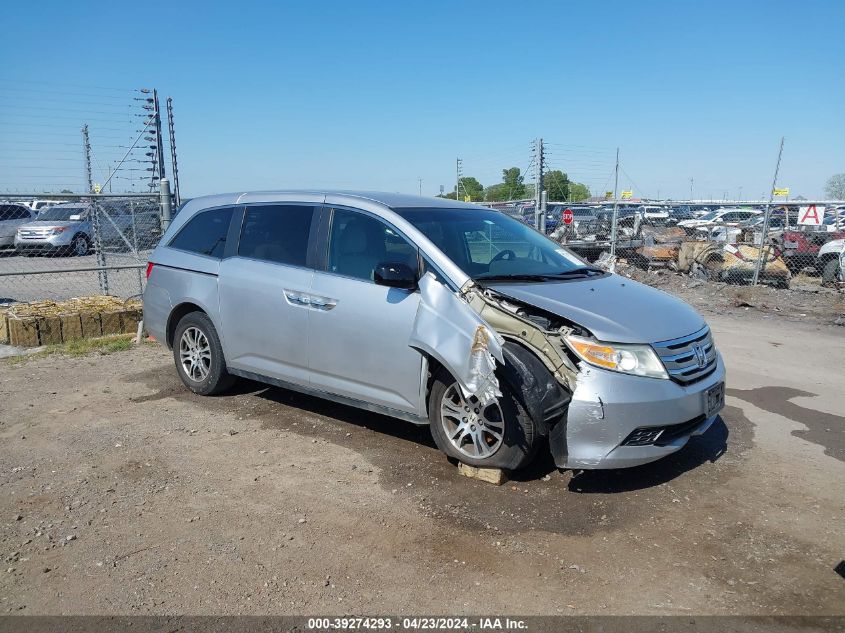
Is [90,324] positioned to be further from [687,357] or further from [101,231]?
[687,357]

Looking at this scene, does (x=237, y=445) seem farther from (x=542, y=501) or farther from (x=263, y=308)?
(x=542, y=501)

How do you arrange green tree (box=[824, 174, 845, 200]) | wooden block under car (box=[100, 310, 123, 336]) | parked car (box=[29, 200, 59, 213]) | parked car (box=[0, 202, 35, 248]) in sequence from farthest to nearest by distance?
green tree (box=[824, 174, 845, 200])
parked car (box=[0, 202, 35, 248])
parked car (box=[29, 200, 59, 213])
wooden block under car (box=[100, 310, 123, 336])

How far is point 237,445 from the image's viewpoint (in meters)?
5.07

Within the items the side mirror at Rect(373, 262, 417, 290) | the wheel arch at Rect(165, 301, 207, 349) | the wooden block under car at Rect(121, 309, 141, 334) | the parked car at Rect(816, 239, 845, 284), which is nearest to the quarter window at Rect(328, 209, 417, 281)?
the side mirror at Rect(373, 262, 417, 290)

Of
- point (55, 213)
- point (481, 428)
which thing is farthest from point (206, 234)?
point (55, 213)

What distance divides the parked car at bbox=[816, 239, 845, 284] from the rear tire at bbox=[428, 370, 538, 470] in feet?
39.4

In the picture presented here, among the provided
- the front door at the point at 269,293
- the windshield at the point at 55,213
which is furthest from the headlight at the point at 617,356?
the windshield at the point at 55,213

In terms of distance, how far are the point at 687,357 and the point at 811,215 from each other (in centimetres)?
1056

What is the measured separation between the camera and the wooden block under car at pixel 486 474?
4.31 meters

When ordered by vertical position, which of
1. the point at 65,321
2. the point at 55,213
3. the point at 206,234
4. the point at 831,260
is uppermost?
the point at 206,234

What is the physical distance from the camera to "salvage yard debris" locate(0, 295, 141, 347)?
830 cm

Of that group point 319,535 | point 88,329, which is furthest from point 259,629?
point 88,329

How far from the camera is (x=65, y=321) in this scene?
853 centimetres

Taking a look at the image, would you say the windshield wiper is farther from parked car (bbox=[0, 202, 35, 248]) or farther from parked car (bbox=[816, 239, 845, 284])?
parked car (bbox=[0, 202, 35, 248])
